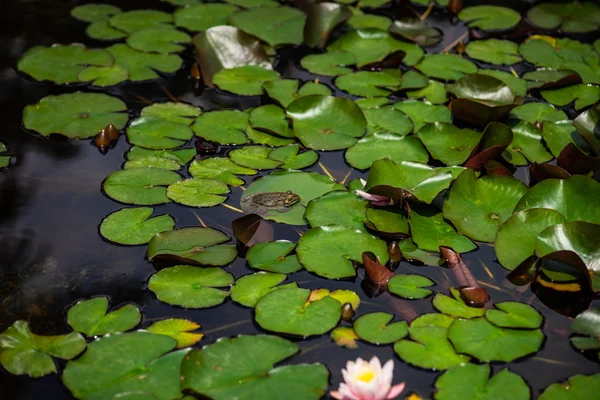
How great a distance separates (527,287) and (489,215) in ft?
1.12

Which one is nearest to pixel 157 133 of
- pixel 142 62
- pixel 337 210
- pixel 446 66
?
pixel 142 62

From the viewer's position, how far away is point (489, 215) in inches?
104

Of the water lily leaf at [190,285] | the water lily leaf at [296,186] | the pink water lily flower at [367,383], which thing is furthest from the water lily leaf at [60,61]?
the pink water lily flower at [367,383]

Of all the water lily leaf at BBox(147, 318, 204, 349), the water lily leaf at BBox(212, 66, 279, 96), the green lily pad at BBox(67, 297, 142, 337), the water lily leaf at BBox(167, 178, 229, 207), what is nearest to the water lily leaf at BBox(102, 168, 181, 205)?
the water lily leaf at BBox(167, 178, 229, 207)

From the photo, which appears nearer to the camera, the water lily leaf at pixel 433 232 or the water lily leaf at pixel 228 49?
the water lily leaf at pixel 433 232

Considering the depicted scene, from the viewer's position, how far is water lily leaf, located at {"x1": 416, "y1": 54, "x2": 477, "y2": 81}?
144 inches

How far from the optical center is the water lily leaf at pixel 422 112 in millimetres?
3299

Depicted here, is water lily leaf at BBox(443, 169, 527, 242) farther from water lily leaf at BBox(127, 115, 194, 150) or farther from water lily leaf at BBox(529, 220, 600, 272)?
water lily leaf at BBox(127, 115, 194, 150)

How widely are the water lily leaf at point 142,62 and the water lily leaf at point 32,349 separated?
69.6 inches

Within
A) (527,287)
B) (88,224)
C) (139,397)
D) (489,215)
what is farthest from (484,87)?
(139,397)

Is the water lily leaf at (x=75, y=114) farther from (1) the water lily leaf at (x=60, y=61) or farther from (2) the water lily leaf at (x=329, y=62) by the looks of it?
(2) the water lily leaf at (x=329, y=62)

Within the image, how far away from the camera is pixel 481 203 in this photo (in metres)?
2.68

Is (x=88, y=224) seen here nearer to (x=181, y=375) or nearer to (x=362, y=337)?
(x=181, y=375)

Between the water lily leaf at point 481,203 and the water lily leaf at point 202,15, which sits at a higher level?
the water lily leaf at point 481,203
